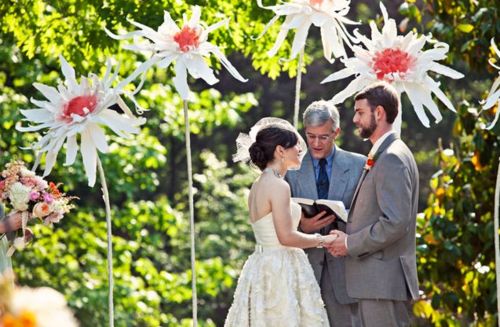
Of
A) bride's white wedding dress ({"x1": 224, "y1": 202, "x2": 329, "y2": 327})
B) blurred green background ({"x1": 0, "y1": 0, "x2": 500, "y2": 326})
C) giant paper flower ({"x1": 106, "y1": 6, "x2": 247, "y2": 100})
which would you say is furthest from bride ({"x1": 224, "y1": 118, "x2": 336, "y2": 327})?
blurred green background ({"x1": 0, "y1": 0, "x2": 500, "y2": 326})

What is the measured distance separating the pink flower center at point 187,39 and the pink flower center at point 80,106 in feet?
1.28

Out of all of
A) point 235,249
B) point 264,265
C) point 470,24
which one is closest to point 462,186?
point 470,24

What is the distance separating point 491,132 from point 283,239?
2404 millimetres

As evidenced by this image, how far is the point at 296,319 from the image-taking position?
3.72m

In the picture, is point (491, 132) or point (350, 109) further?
point (350, 109)

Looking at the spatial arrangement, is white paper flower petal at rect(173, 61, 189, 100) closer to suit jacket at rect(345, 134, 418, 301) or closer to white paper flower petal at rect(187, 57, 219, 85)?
white paper flower petal at rect(187, 57, 219, 85)

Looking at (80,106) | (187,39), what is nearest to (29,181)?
(80,106)

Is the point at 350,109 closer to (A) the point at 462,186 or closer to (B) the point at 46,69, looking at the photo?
(B) the point at 46,69

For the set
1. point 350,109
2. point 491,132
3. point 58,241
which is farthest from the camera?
point 350,109

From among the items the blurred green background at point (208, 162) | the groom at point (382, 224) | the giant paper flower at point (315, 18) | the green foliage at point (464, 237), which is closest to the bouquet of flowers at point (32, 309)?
the groom at point (382, 224)

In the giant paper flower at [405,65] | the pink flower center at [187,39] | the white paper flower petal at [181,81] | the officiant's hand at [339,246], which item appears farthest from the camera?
the giant paper flower at [405,65]

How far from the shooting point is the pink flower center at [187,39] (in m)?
3.94

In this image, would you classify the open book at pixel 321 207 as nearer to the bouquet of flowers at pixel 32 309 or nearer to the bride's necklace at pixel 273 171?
the bride's necklace at pixel 273 171

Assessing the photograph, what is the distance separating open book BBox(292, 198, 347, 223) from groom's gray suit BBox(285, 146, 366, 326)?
198mm
